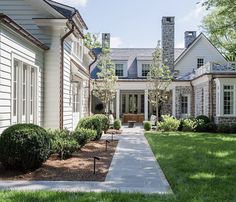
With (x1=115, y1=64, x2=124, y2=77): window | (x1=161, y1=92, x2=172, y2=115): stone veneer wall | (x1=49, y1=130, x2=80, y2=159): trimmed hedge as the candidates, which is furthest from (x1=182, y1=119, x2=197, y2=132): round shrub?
(x1=49, y1=130, x2=80, y2=159): trimmed hedge

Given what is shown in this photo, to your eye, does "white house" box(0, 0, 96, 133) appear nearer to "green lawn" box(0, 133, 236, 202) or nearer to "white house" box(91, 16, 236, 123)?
"green lawn" box(0, 133, 236, 202)

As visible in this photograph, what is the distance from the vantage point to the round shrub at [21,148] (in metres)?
8.83

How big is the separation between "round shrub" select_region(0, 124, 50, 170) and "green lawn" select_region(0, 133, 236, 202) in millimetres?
2068

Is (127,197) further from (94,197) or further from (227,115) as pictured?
(227,115)

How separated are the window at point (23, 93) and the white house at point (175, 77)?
15850 mm

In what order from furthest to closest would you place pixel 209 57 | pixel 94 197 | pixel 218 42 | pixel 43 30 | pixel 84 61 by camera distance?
pixel 218 42 → pixel 209 57 → pixel 84 61 → pixel 43 30 → pixel 94 197

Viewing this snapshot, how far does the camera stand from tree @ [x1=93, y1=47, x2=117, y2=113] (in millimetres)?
28516

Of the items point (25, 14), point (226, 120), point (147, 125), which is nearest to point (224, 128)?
point (226, 120)

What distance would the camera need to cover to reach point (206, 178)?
28.6ft

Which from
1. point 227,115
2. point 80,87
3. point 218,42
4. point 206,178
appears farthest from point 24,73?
point 218,42

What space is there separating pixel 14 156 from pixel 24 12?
7483 millimetres

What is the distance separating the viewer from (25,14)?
14633mm

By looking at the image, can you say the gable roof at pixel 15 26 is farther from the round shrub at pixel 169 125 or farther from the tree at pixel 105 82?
the tree at pixel 105 82

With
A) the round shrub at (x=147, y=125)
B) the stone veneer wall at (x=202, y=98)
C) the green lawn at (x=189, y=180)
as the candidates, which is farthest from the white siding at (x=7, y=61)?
the stone veneer wall at (x=202, y=98)
